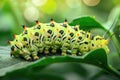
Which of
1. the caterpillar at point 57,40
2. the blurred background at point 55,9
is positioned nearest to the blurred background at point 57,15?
the blurred background at point 55,9

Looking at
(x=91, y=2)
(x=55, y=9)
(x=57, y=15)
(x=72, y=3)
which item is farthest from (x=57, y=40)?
(x=72, y=3)

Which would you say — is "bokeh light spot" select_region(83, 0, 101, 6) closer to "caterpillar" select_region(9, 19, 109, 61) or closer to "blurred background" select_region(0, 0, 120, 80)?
"blurred background" select_region(0, 0, 120, 80)

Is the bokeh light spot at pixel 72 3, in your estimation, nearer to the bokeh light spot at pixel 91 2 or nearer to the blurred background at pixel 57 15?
the blurred background at pixel 57 15

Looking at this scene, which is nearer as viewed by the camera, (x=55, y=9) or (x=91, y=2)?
(x=55, y=9)

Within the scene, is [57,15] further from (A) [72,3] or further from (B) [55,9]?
(A) [72,3]

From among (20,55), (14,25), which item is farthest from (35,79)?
(14,25)

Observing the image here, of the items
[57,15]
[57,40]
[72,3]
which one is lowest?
[57,40]

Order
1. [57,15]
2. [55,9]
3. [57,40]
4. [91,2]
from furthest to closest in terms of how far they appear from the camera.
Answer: [91,2]
[55,9]
[57,15]
[57,40]
